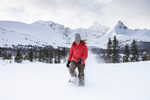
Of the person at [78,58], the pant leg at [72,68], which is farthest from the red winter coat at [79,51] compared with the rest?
the pant leg at [72,68]

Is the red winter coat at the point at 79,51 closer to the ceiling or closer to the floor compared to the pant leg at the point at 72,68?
closer to the ceiling

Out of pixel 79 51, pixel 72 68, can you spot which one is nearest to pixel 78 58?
pixel 79 51

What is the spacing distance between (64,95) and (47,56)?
4604cm

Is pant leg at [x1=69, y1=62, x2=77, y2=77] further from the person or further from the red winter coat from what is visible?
the red winter coat

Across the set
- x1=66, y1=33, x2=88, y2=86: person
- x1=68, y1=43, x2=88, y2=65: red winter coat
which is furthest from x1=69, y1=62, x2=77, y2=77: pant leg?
x1=68, y1=43, x2=88, y2=65: red winter coat

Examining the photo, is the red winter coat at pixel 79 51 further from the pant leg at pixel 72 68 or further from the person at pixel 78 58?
the pant leg at pixel 72 68

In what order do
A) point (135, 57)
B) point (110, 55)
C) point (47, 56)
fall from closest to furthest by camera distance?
point (135, 57)
point (110, 55)
point (47, 56)

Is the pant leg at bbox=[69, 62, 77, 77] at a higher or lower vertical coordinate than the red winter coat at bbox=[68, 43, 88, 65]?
lower

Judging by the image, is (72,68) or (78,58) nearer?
(72,68)

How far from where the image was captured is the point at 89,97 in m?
2.41

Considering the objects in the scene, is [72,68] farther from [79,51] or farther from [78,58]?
[79,51]

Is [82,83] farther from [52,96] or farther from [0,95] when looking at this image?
[0,95]

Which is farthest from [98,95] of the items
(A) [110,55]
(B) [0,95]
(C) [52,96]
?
(A) [110,55]

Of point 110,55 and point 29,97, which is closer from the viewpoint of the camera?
point 29,97
